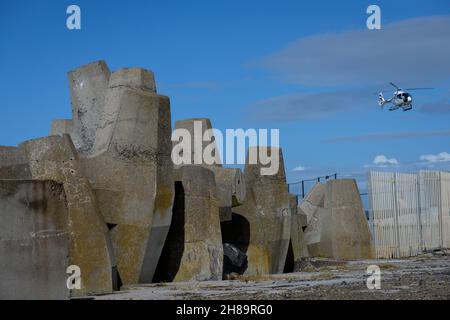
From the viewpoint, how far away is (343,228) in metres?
21.2

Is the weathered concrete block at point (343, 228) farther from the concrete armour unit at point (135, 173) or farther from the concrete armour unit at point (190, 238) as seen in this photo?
the concrete armour unit at point (135, 173)

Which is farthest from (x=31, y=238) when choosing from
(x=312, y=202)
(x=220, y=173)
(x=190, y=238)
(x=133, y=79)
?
(x=312, y=202)

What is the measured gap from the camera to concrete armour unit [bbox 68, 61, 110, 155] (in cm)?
1445

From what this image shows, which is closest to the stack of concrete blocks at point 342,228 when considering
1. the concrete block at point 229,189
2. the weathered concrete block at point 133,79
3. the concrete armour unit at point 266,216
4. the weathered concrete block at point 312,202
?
the weathered concrete block at point 312,202

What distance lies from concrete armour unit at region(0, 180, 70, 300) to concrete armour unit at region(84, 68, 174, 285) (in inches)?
149

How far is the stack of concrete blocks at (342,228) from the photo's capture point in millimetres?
21094

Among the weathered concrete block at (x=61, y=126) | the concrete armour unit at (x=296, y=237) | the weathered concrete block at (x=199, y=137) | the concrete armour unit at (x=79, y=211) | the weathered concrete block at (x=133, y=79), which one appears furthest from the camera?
the concrete armour unit at (x=296, y=237)

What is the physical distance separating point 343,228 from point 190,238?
25.2 feet

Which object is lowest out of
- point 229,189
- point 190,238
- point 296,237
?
point 296,237

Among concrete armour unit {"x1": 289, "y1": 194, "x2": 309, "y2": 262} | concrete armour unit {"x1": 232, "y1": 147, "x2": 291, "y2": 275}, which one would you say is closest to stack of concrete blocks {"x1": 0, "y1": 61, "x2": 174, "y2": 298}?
concrete armour unit {"x1": 232, "y1": 147, "x2": 291, "y2": 275}

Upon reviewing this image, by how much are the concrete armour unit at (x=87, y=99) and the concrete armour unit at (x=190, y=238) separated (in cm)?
168

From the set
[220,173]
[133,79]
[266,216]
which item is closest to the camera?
[133,79]

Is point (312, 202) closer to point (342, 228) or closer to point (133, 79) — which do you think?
point (342, 228)
